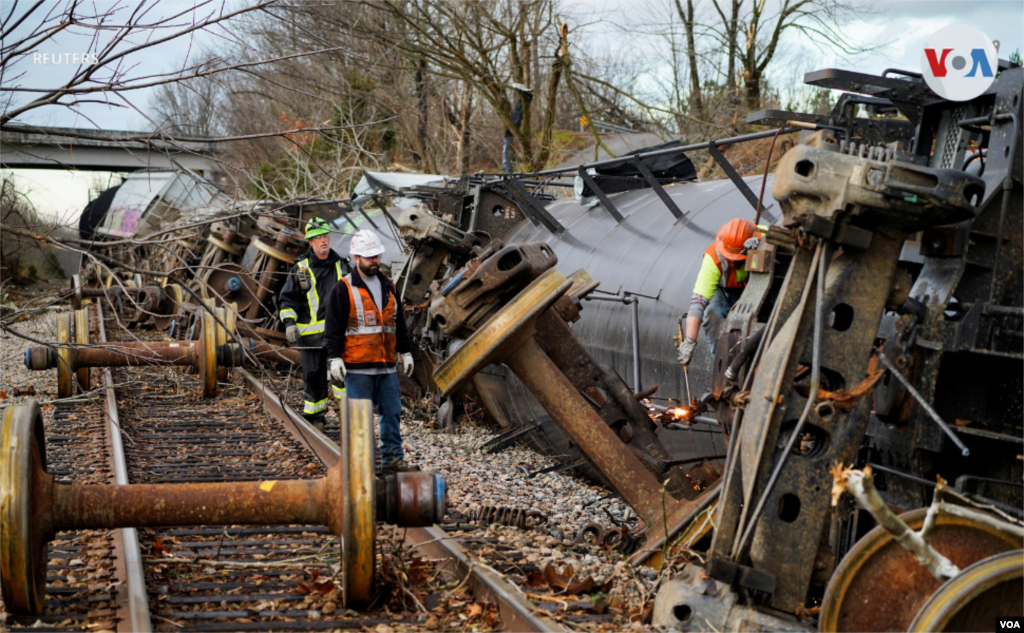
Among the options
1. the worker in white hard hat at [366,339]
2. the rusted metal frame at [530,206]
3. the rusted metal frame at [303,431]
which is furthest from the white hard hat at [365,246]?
the rusted metal frame at [530,206]

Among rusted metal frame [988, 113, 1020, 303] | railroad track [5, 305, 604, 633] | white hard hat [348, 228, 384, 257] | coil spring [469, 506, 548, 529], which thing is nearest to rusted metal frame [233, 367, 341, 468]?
railroad track [5, 305, 604, 633]

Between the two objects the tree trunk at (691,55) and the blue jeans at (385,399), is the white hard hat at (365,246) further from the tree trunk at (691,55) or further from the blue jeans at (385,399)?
the tree trunk at (691,55)

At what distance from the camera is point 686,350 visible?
6.62 m

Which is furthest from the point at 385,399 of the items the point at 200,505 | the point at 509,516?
the point at 200,505

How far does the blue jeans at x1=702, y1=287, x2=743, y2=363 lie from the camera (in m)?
6.48

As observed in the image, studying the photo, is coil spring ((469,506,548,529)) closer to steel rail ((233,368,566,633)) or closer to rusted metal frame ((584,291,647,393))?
steel rail ((233,368,566,633))

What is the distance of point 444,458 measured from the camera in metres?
8.38

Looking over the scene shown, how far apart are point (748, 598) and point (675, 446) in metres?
3.08

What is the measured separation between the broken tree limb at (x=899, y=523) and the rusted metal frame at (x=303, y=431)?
354 centimetres

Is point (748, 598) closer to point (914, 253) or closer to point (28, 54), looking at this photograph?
point (914, 253)

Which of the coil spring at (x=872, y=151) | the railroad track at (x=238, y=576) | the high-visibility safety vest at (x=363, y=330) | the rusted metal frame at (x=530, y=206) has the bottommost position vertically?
the railroad track at (x=238, y=576)

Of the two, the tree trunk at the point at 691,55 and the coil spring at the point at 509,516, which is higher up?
the tree trunk at the point at 691,55

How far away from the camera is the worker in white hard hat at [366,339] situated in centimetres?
724

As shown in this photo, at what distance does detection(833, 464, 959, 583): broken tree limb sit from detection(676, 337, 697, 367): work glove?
3.39 meters
